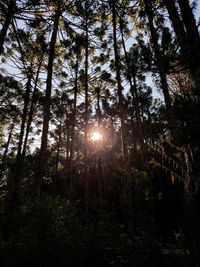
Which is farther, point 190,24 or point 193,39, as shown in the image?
point 190,24

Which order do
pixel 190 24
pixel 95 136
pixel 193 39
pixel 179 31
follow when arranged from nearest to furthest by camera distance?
pixel 193 39 < pixel 190 24 < pixel 179 31 < pixel 95 136

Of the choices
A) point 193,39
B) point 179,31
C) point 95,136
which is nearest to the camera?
point 193,39

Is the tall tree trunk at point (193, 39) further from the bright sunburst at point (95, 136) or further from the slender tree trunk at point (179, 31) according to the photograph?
the bright sunburst at point (95, 136)

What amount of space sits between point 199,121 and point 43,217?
4.45m

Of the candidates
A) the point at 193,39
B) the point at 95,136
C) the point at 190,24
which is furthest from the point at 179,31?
the point at 95,136

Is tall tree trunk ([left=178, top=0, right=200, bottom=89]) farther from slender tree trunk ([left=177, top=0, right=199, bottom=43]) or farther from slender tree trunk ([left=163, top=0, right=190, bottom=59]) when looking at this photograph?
slender tree trunk ([left=163, top=0, right=190, bottom=59])

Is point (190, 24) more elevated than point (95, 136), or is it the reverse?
point (95, 136)

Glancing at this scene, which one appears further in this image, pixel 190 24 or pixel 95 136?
pixel 95 136

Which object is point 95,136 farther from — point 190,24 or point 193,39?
point 193,39

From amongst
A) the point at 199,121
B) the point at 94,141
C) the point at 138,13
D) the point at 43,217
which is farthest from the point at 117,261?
the point at 94,141

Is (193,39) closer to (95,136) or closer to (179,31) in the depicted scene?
(179,31)

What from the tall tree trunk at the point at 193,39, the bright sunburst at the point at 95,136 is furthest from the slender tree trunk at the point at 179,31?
the bright sunburst at the point at 95,136

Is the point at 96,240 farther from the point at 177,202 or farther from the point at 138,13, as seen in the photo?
the point at 138,13

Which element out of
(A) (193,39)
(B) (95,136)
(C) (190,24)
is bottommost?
(A) (193,39)
